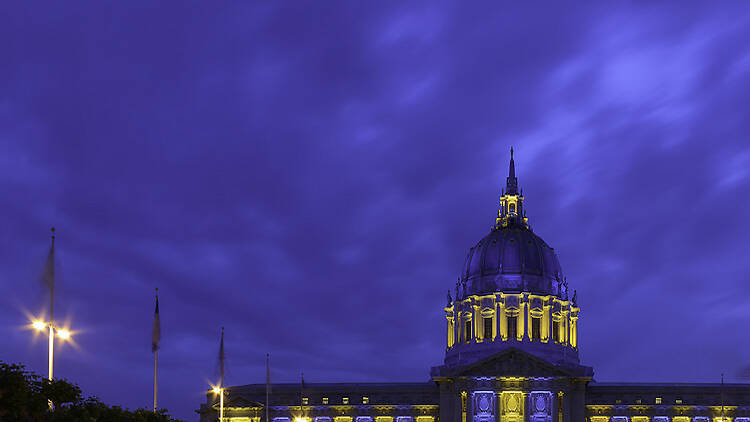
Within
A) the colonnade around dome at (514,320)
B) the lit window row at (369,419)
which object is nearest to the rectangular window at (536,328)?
the colonnade around dome at (514,320)

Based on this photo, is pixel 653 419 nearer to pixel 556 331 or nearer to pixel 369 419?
pixel 556 331

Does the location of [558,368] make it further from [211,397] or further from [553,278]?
[211,397]

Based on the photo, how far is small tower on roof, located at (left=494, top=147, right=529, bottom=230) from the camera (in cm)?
16962

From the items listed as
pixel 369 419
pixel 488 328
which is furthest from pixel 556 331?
pixel 369 419

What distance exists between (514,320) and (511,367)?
68.8 feet

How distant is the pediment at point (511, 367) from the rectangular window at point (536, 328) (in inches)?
766

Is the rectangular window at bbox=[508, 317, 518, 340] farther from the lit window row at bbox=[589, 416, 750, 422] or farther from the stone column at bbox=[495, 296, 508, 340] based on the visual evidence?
the lit window row at bbox=[589, 416, 750, 422]

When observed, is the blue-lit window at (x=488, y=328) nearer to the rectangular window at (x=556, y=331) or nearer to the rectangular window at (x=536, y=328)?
the rectangular window at (x=536, y=328)

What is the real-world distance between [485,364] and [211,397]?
3828cm

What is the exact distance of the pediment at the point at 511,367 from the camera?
442ft

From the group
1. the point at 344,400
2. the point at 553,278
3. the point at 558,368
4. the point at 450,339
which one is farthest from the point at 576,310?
the point at 344,400

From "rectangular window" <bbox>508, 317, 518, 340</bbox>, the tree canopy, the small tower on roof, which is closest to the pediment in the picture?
"rectangular window" <bbox>508, 317, 518, 340</bbox>

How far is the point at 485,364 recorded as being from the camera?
135875mm

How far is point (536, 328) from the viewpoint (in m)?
156
